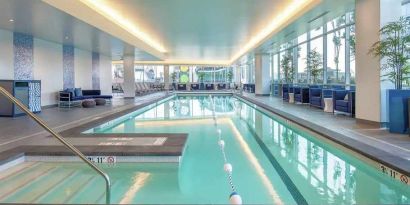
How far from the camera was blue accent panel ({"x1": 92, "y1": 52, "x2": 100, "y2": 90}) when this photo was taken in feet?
60.2

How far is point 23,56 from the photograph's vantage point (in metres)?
11.4

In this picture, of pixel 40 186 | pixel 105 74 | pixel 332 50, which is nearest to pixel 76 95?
pixel 105 74

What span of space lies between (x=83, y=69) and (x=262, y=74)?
404 inches

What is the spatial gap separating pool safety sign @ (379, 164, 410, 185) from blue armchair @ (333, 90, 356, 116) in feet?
17.1

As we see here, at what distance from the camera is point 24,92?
10.5 meters

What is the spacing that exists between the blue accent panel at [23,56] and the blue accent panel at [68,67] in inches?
106

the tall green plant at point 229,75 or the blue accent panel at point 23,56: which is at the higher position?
the tall green plant at point 229,75

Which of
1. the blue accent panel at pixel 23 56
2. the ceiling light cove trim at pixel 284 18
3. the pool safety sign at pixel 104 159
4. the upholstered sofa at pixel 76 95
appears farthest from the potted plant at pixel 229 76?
the pool safety sign at pixel 104 159

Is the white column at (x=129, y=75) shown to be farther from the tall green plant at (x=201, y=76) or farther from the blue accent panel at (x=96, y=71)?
the tall green plant at (x=201, y=76)

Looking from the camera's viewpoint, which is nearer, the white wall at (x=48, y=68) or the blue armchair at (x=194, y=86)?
the white wall at (x=48, y=68)

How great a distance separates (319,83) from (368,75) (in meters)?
7.34

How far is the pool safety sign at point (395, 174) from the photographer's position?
12.8 feet

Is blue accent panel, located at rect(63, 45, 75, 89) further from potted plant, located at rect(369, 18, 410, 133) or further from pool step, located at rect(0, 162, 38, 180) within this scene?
potted plant, located at rect(369, 18, 410, 133)

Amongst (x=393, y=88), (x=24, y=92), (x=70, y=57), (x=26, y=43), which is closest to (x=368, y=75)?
(x=393, y=88)
